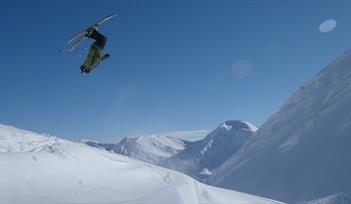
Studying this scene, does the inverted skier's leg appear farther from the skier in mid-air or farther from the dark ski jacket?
the dark ski jacket

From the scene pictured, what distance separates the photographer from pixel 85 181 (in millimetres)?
43000

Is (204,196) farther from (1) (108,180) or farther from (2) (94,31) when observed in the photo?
(2) (94,31)

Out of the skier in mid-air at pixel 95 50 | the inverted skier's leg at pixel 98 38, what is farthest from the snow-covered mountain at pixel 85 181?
the inverted skier's leg at pixel 98 38

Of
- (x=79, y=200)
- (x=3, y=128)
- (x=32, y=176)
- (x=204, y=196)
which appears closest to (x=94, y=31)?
(x=79, y=200)

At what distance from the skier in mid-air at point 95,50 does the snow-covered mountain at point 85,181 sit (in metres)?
16.6

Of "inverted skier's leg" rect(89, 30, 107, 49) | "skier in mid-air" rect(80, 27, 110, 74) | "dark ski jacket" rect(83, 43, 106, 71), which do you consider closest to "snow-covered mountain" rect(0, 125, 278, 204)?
"dark ski jacket" rect(83, 43, 106, 71)

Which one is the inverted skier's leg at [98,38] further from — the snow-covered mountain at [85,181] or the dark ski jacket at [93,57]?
the snow-covered mountain at [85,181]

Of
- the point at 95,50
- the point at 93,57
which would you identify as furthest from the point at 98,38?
the point at 93,57

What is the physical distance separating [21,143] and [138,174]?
25.1 meters

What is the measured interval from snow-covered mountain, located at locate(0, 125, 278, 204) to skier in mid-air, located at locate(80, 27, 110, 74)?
54.6ft

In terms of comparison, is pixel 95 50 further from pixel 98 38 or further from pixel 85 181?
pixel 85 181

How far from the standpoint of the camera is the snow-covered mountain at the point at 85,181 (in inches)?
1368

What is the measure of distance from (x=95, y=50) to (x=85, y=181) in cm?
2803

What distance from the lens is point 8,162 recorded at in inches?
1556
